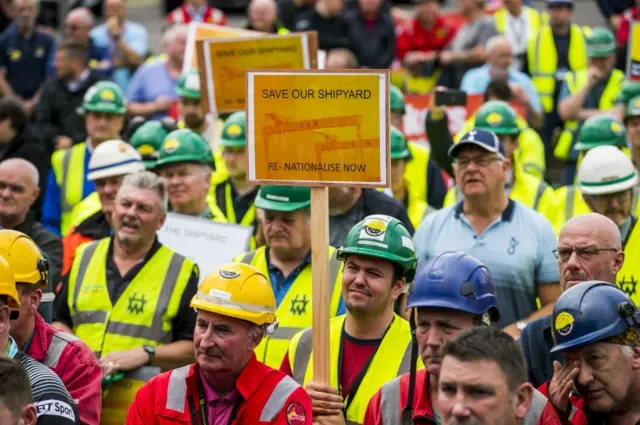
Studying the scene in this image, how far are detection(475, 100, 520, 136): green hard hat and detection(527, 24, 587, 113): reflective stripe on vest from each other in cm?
→ 494

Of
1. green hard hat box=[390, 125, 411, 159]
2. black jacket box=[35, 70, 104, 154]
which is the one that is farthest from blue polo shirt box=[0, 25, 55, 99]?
green hard hat box=[390, 125, 411, 159]

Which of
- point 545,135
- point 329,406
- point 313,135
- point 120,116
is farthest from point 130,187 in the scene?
point 545,135

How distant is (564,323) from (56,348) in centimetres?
258

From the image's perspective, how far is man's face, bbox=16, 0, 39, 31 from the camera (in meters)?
17.7

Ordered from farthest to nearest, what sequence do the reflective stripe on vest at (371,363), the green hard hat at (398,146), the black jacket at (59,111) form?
1. the black jacket at (59,111)
2. the green hard hat at (398,146)
3. the reflective stripe on vest at (371,363)

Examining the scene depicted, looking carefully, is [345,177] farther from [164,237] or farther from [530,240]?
[164,237]

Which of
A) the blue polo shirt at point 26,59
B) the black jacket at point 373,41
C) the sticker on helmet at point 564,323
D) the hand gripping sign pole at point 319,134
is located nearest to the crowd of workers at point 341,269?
the sticker on helmet at point 564,323

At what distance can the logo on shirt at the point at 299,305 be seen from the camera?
28.1 ft

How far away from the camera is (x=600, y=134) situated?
11.4 metres

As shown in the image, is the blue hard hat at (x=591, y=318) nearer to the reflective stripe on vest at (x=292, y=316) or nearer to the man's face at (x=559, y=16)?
the reflective stripe on vest at (x=292, y=316)

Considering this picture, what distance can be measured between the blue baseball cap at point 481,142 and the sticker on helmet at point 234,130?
2.75 meters

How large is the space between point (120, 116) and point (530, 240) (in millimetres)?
5076

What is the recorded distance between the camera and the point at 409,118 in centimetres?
1485

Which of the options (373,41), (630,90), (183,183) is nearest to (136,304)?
(183,183)
